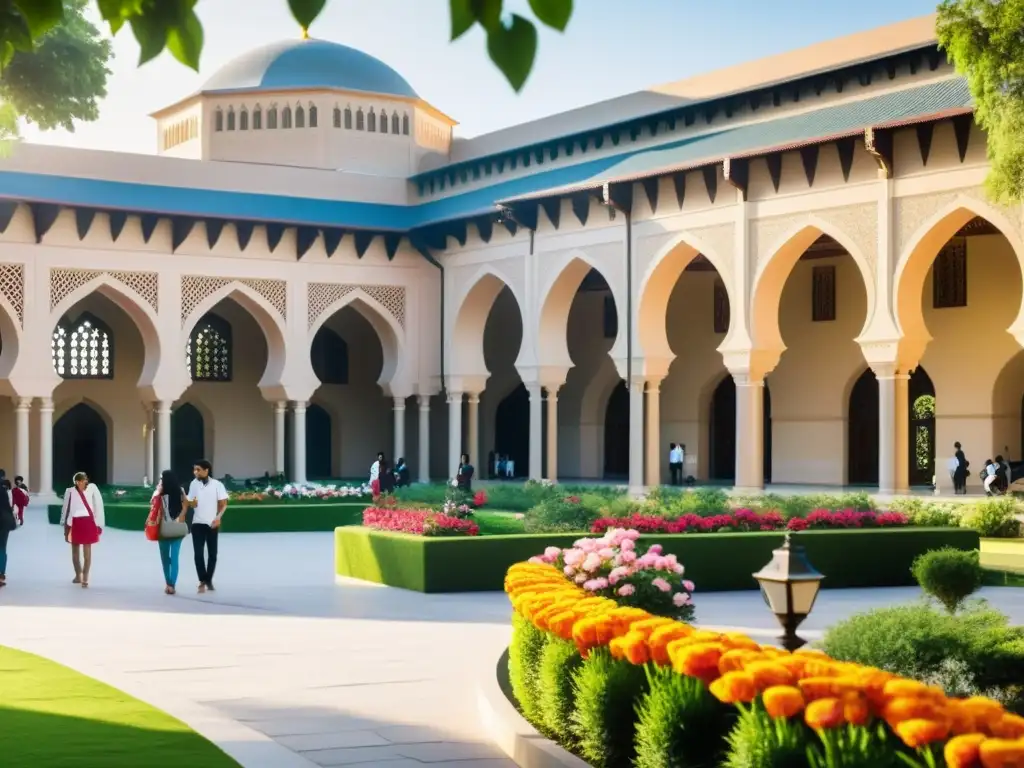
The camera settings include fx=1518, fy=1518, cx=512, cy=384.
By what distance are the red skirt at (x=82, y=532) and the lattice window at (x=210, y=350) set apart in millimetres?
20542

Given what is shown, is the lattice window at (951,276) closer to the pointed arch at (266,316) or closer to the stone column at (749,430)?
the stone column at (749,430)

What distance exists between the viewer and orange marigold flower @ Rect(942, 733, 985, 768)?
12.7 feet

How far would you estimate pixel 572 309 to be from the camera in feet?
110

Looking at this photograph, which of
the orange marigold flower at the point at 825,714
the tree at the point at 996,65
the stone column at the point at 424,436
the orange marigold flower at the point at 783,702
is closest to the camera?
the orange marigold flower at the point at 825,714

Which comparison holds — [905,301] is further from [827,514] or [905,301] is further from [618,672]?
[618,672]

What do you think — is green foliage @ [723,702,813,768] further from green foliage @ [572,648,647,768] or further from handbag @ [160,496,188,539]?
handbag @ [160,496,188,539]

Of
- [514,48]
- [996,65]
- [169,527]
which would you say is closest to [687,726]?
[514,48]

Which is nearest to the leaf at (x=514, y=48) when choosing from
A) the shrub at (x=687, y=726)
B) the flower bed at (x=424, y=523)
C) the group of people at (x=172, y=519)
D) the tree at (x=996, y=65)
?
the shrub at (x=687, y=726)

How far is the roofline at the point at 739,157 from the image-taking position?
62.4 feet

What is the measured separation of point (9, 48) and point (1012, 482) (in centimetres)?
2299

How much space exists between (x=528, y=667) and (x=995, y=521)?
12561mm

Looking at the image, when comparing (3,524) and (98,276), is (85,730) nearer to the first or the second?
(3,524)

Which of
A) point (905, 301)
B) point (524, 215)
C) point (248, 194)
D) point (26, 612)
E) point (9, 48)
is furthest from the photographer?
point (248, 194)

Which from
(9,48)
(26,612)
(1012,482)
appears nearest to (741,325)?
(1012,482)
